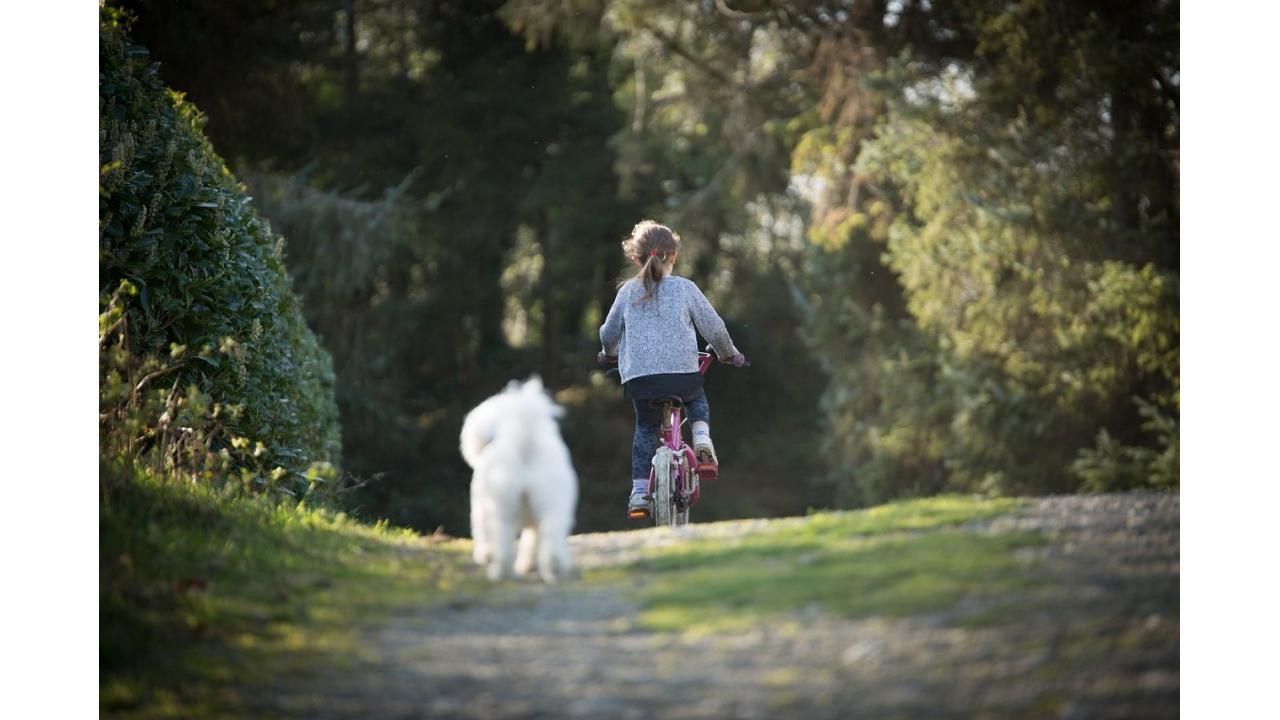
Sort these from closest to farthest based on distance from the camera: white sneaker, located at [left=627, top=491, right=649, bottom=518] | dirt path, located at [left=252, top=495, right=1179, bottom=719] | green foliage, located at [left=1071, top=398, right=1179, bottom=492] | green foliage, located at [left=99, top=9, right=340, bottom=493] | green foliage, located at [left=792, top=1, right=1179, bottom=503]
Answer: dirt path, located at [left=252, top=495, right=1179, bottom=719] < green foliage, located at [left=99, top=9, right=340, bottom=493] < white sneaker, located at [left=627, top=491, right=649, bottom=518] < green foliage, located at [left=1071, top=398, right=1179, bottom=492] < green foliage, located at [left=792, top=1, right=1179, bottom=503]

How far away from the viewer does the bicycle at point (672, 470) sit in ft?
20.4

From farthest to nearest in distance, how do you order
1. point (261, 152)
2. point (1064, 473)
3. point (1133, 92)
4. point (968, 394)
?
1. point (261, 152)
2. point (968, 394)
3. point (1064, 473)
4. point (1133, 92)

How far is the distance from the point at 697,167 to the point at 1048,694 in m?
14.8

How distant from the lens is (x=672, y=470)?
248 inches

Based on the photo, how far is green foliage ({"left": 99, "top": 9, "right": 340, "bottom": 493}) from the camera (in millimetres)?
5742

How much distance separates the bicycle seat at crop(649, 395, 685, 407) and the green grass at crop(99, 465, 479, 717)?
4.51 feet

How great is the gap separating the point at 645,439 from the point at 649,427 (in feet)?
0.22

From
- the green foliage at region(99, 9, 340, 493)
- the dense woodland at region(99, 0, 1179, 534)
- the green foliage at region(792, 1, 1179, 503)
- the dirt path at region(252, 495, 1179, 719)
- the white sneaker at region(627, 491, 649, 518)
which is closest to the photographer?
the dirt path at region(252, 495, 1179, 719)

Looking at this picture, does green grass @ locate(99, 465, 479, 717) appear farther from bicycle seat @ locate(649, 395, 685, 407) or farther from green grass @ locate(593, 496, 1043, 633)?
bicycle seat @ locate(649, 395, 685, 407)

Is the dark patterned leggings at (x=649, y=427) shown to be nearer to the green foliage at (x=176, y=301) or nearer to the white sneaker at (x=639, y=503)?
the white sneaker at (x=639, y=503)

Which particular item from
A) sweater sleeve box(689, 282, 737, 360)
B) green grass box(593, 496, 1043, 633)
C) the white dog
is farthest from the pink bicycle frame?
the white dog

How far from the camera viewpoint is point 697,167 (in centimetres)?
1831

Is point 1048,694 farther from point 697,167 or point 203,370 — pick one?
point 697,167
